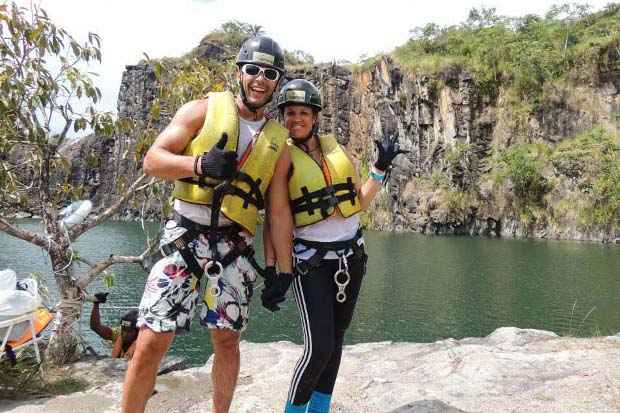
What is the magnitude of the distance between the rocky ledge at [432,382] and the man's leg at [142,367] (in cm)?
155

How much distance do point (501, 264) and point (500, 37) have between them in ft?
135

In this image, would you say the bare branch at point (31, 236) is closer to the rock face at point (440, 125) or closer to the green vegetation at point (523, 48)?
→ the rock face at point (440, 125)

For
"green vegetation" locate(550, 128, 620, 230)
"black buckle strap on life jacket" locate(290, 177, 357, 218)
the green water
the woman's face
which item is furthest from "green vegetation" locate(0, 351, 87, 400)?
"green vegetation" locate(550, 128, 620, 230)

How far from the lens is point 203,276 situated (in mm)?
3025

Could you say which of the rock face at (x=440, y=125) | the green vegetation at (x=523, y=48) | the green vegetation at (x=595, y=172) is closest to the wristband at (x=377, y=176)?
the rock face at (x=440, y=125)

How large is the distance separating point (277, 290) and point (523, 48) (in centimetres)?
6206

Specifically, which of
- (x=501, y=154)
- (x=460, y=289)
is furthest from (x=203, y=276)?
(x=501, y=154)

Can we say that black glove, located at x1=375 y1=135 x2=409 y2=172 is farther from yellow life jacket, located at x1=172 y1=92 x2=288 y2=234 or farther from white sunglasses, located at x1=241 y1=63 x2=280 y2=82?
white sunglasses, located at x1=241 y1=63 x2=280 y2=82

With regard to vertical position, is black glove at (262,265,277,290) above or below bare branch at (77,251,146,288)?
above

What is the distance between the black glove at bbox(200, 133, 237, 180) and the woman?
51 centimetres

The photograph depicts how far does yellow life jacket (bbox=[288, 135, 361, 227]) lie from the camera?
3248 mm

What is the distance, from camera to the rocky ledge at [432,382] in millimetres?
3977

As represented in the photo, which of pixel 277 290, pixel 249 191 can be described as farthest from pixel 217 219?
pixel 277 290

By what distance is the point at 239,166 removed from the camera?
304 centimetres
